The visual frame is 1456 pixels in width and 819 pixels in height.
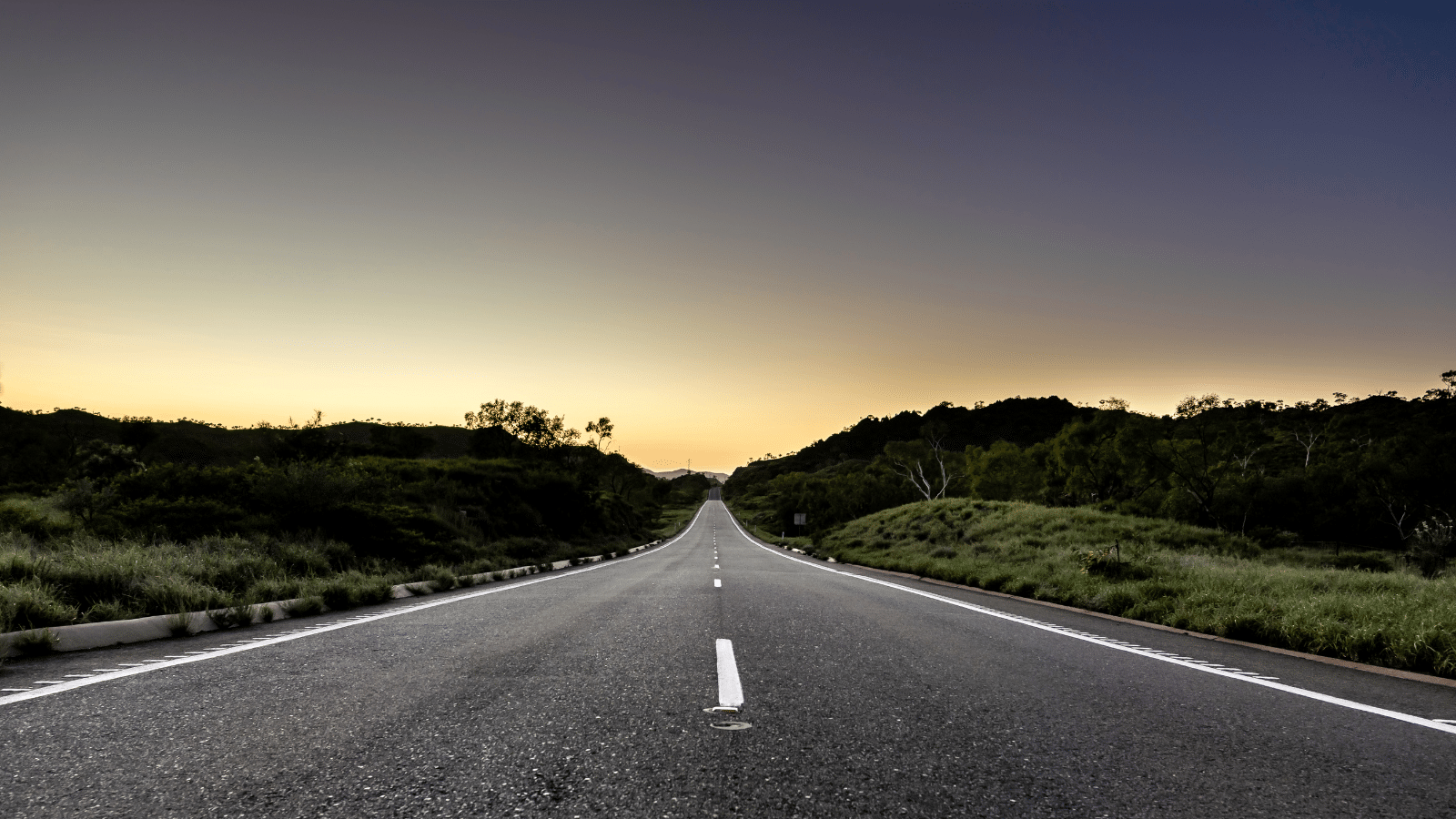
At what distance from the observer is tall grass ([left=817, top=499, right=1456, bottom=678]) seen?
6.32 meters

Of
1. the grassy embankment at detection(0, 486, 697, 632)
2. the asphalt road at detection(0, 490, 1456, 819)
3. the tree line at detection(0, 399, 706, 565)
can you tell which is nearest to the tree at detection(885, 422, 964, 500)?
the tree line at detection(0, 399, 706, 565)

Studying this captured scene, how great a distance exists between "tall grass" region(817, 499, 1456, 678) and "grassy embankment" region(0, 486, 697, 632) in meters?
11.5

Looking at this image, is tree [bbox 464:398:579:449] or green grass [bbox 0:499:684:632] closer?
green grass [bbox 0:499:684:632]

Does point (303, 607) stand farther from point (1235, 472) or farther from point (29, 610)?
point (1235, 472)

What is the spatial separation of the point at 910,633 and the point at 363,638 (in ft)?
17.9

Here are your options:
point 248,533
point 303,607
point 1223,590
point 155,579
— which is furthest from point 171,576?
point 1223,590

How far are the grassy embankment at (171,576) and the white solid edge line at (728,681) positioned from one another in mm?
5663

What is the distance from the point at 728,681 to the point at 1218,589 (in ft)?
31.3

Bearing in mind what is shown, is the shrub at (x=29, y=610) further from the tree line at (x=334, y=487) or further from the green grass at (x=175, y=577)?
the tree line at (x=334, y=487)

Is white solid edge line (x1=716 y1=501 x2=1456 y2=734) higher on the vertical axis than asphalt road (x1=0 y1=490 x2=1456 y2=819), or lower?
lower

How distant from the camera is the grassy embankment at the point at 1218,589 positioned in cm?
634

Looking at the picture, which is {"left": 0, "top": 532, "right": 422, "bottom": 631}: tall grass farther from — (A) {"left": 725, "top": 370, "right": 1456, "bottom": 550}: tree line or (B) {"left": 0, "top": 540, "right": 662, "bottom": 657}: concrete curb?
(A) {"left": 725, "top": 370, "right": 1456, "bottom": 550}: tree line

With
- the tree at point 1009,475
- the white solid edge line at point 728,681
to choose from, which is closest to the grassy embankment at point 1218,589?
the white solid edge line at point 728,681

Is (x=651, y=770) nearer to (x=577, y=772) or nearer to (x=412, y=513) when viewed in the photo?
(x=577, y=772)
